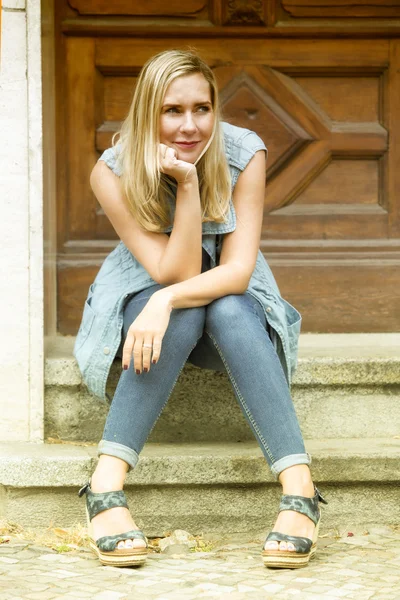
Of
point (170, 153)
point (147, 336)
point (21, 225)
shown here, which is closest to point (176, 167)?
point (170, 153)

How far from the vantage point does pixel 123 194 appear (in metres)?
2.99

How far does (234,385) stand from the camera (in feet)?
9.08

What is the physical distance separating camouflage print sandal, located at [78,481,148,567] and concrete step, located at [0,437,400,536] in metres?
0.29

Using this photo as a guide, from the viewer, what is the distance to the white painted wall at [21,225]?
10.3 feet

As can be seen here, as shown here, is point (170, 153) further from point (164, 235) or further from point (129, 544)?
point (129, 544)

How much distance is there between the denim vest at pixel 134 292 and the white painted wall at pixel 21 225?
0.19 meters

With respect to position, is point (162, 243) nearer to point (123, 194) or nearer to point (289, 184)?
point (123, 194)

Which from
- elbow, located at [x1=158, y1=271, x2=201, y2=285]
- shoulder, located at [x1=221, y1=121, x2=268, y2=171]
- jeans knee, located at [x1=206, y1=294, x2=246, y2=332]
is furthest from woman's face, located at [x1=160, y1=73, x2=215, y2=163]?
jeans knee, located at [x1=206, y1=294, x2=246, y2=332]

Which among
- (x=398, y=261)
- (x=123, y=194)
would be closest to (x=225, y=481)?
(x=123, y=194)

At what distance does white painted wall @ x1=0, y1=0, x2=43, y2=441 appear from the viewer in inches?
123

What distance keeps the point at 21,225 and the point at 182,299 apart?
70 centimetres

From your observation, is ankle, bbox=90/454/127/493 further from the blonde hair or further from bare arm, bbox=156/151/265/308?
the blonde hair

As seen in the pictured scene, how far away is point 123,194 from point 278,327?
627 millimetres

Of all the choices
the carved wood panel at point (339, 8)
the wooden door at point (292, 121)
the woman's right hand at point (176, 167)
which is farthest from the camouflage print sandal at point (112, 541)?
the carved wood panel at point (339, 8)
